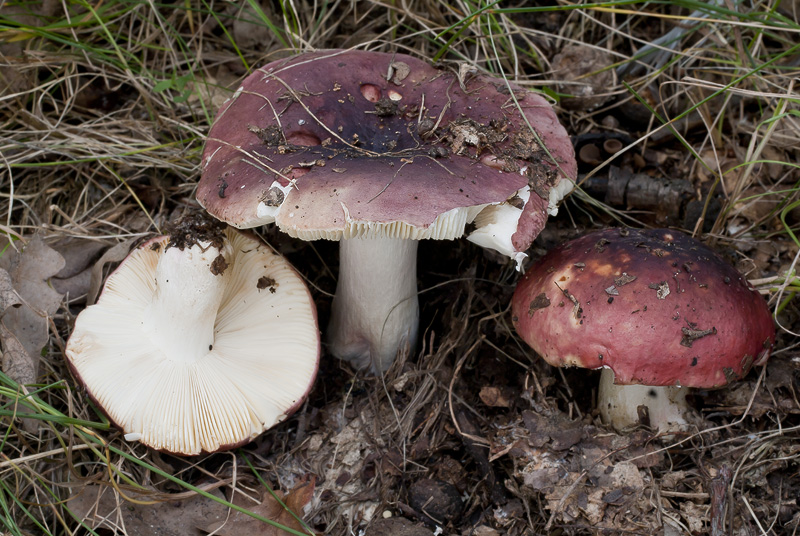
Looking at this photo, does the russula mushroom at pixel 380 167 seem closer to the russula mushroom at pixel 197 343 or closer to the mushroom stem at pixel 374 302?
the mushroom stem at pixel 374 302

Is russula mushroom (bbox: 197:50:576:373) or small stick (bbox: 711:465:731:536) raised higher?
russula mushroom (bbox: 197:50:576:373)

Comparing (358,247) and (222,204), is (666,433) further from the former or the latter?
(222,204)

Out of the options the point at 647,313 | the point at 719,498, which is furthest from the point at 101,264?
the point at 719,498

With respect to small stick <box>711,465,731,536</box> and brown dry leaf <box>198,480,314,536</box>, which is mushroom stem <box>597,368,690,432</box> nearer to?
small stick <box>711,465,731,536</box>

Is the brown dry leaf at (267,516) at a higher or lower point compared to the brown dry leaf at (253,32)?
lower

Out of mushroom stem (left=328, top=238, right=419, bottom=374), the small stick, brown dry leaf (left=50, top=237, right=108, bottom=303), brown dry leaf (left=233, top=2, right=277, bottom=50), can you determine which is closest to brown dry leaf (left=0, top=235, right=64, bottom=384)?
brown dry leaf (left=50, top=237, right=108, bottom=303)

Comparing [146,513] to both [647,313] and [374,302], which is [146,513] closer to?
[374,302]

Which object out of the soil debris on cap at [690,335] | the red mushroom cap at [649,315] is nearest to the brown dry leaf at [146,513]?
the red mushroom cap at [649,315]
